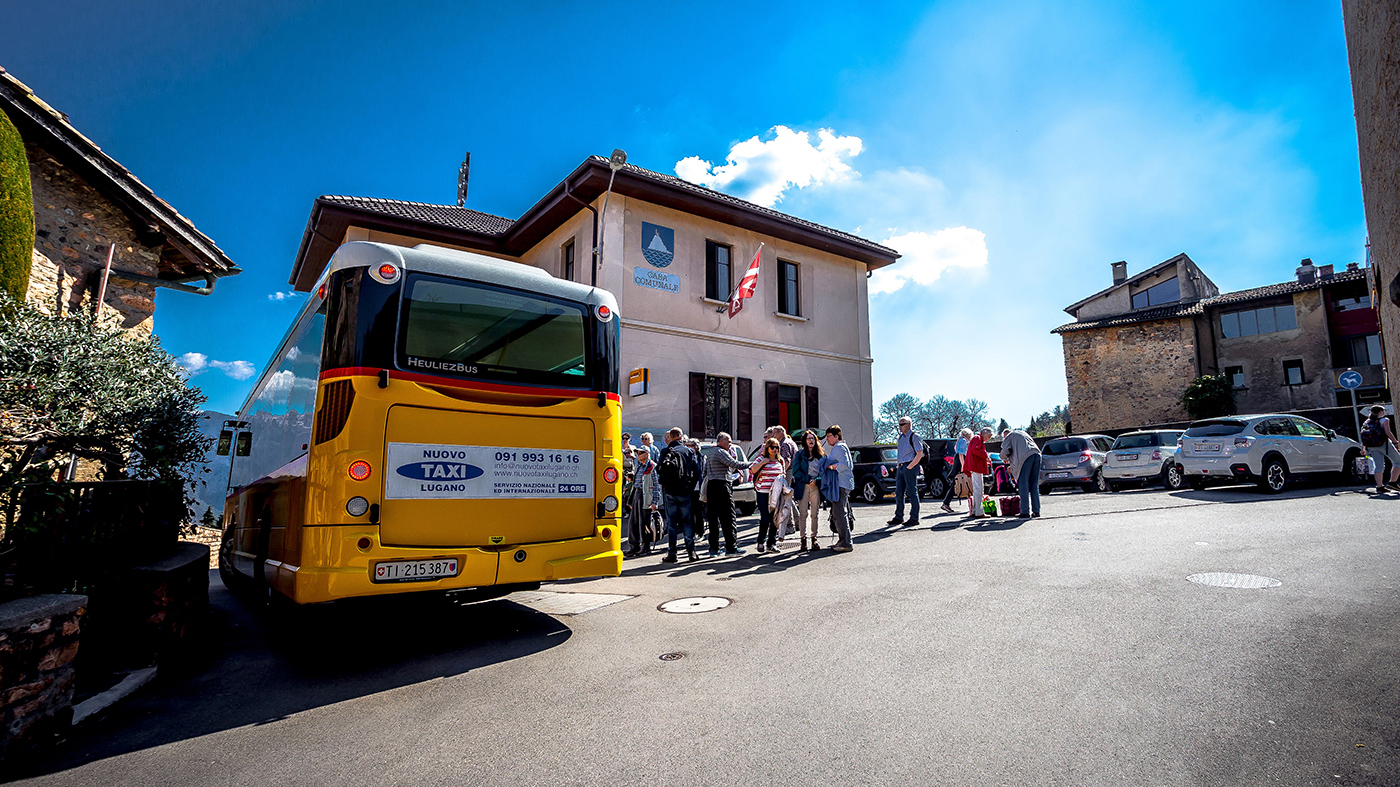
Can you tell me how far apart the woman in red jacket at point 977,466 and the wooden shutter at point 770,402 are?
7.89 metres

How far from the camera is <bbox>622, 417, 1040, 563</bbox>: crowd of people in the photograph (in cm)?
972

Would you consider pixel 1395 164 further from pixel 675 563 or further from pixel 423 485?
pixel 675 563

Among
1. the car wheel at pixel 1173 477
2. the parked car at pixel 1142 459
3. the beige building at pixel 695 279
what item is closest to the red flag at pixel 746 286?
the beige building at pixel 695 279

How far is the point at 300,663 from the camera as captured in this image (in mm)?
5465

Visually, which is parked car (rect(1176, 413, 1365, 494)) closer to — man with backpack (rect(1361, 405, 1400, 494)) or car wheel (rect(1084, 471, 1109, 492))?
man with backpack (rect(1361, 405, 1400, 494))

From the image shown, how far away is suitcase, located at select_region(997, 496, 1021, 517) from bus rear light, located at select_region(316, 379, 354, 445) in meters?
11.2

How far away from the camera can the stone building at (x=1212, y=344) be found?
37469 mm

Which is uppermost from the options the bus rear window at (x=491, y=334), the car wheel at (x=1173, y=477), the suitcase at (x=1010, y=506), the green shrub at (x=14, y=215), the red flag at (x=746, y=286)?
the red flag at (x=746, y=286)

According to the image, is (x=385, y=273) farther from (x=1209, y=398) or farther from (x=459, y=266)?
(x=1209, y=398)

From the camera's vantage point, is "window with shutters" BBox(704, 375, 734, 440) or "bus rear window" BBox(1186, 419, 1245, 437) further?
"window with shutters" BBox(704, 375, 734, 440)

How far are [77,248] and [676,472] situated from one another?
11060 mm

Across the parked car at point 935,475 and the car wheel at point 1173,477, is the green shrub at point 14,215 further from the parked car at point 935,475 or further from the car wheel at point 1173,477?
the car wheel at point 1173,477

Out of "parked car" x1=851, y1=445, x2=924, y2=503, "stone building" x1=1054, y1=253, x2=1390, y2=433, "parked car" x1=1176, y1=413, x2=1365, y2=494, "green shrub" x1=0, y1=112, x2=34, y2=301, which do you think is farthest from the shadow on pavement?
"stone building" x1=1054, y1=253, x2=1390, y2=433

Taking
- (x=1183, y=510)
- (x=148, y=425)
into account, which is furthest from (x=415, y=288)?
(x=1183, y=510)
